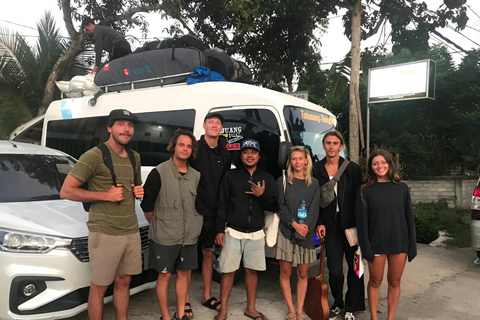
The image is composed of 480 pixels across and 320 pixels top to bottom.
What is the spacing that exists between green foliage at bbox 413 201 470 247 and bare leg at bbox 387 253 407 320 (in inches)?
198

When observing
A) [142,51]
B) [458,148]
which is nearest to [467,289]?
[142,51]

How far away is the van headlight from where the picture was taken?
117 inches

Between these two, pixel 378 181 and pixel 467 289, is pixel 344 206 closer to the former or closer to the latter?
pixel 378 181

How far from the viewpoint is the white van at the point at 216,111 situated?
4520 millimetres

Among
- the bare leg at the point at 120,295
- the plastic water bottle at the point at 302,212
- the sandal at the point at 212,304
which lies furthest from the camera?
the sandal at the point at 212,304

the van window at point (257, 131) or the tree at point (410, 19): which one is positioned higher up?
the tree at point (410, 19)

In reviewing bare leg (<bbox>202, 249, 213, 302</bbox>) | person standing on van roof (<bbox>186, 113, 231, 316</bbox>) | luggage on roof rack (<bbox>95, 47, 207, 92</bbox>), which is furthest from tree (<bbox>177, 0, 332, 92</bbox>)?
bare leg (<bbox>202, 249, 213, 302</bbox>)

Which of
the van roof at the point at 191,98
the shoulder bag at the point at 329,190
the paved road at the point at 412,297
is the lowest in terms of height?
the paved road at the point at 412,297

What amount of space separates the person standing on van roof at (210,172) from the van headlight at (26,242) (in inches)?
51.0

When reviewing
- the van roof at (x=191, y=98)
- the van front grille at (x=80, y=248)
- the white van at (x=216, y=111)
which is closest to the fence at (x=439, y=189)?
the white van at (x=216, y=111)

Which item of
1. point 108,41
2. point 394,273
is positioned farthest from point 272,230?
point 108,41

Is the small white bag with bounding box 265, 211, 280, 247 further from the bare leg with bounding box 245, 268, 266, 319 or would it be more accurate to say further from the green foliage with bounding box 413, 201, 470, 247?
the green foliage with bounding box 413, 201, 470, 247

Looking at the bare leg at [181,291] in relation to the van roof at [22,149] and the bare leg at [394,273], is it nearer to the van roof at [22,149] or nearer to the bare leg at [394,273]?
the bare leg at [394,273]

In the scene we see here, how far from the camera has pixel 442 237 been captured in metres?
8.08
